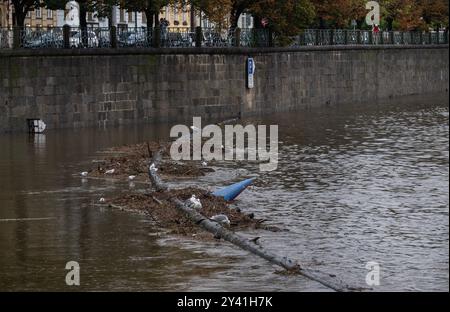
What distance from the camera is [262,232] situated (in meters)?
19.5

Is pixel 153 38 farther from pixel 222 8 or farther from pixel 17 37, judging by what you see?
pixel 17 37

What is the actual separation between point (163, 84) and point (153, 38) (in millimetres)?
1680

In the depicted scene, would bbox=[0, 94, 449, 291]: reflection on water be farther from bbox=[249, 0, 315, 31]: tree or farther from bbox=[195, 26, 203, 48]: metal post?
bbox=[249, 0, 315, 31]: tree

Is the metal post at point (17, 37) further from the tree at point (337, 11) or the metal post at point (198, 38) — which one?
the tree at point (337, 11)

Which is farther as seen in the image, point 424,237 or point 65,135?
point 65,135

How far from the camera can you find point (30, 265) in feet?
55.2

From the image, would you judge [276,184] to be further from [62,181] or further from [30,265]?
[30,265]

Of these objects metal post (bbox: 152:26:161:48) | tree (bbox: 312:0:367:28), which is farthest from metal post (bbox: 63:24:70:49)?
tree (bbox: 312:0:367:28)

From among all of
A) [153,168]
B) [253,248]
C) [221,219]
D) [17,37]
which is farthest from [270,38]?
[253,248]

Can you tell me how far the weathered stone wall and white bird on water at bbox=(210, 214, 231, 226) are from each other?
20553mm

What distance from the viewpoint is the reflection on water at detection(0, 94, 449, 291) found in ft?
52.6

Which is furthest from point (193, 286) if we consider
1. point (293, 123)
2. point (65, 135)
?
point (293, 123)
